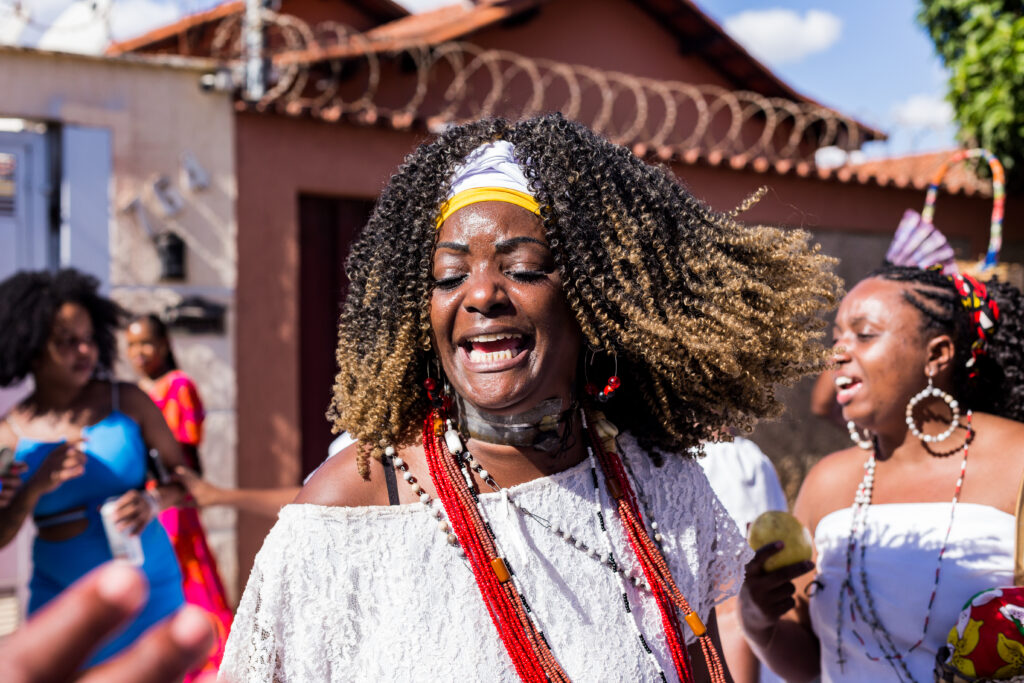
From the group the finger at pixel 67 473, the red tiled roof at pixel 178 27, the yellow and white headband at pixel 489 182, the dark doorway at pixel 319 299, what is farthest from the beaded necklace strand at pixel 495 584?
the red tiled roof at pixel 178 27

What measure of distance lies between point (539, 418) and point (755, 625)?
123 cm

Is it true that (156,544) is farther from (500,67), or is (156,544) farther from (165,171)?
(500,67)

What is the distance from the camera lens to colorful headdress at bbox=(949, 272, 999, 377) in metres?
2.79

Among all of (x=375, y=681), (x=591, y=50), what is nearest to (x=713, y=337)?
(x=375, y=681)

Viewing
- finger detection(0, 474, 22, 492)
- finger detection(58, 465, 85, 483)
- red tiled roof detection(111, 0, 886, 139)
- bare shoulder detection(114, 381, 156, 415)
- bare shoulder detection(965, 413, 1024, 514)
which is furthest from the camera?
red tiled roof detection(111, 0, 886, 139)

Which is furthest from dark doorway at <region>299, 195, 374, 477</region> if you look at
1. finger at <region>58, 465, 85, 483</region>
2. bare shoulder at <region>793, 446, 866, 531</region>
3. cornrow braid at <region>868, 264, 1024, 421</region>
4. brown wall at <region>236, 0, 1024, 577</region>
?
cornrow braid at <region>868, 264, 1024, 421</region>

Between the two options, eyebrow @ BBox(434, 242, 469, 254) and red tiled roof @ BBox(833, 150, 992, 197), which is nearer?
eyebrow @ BBox(434, 242, 469, 254)

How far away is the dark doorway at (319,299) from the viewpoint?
20.6ft

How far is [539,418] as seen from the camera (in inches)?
71.4

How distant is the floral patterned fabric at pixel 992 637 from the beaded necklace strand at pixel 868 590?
0.36m

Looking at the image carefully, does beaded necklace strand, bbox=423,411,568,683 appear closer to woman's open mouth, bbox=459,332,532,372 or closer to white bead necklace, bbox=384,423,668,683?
white bead necklace, bbox=384,423,668,683

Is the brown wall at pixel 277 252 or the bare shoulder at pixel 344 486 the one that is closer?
the bare shoulder at pixel 344 486

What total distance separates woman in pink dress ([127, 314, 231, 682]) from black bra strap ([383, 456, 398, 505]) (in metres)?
2.71

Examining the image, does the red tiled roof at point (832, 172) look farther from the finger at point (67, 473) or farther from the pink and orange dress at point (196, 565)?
the finger at point (67, 473)
